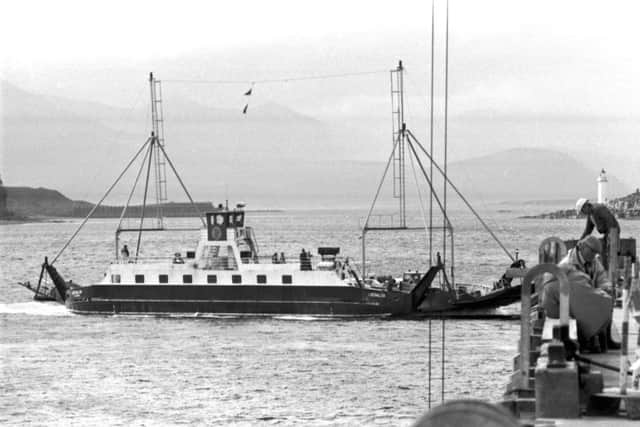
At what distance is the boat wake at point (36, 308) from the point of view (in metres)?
53.3

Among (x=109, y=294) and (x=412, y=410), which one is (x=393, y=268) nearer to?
(x=109, y=294)

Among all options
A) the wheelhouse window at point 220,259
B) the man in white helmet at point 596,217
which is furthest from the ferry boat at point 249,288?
the man in white helmet at point 596,217

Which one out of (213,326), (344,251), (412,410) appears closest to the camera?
(412,410)

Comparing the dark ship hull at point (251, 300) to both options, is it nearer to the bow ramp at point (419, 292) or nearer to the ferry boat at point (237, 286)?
the ferry boat at point (237, 286)

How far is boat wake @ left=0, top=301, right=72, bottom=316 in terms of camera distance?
5334 centimetres

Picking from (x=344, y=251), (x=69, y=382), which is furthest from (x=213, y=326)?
(x=344, y=251)

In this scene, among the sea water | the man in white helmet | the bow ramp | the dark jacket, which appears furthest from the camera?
the bow ramp

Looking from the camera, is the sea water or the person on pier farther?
the sea water

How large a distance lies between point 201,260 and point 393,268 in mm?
44657

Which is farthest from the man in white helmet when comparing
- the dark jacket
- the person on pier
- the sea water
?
the sea water

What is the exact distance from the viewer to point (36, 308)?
5650cm

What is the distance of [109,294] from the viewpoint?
49.7 m

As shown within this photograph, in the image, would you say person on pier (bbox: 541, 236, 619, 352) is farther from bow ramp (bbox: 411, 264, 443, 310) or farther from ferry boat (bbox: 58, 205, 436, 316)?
bow ramp (bbox: 411, 264, 443, 310)

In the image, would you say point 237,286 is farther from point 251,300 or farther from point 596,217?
point 596,217
